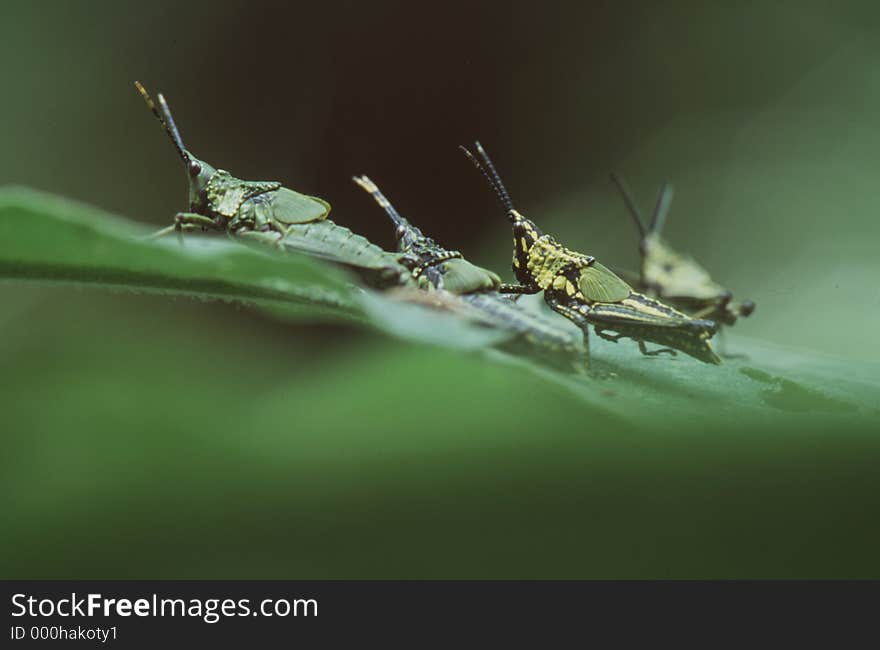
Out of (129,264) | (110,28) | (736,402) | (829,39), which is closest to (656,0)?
(829,39)

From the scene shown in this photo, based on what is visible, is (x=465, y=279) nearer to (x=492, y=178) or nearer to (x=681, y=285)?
(x=492, y=178)

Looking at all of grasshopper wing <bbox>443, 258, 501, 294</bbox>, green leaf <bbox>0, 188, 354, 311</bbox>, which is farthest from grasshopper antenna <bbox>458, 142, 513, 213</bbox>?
green leaf <bbox>0, 188, 354, 311</bbox>

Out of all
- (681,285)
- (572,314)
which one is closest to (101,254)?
(572,314)

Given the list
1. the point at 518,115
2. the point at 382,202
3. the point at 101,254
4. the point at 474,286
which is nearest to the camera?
the point at 101,254

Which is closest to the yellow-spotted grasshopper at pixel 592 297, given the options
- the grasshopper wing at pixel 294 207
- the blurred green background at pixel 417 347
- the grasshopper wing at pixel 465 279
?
the grasshopper wing at pixel 465 279

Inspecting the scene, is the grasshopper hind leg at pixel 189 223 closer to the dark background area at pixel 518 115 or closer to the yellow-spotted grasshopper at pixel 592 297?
the yellow-spotted grasshopper at pixel 592 297
